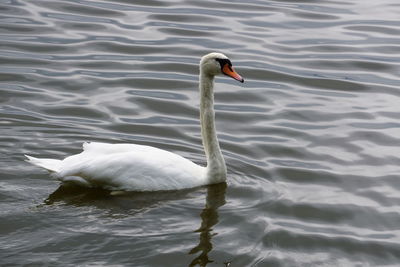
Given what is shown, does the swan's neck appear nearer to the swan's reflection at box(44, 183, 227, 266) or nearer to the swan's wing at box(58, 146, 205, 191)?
the swan's reflection at box(44, 183, 227, 266)

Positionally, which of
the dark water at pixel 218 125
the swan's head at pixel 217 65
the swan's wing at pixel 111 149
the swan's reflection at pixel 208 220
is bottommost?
the swan's reflection at pixel 208 220

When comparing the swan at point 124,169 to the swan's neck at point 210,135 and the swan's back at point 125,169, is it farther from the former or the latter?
the swan's neck at point 210,135

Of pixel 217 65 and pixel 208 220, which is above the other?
pixel 217 65

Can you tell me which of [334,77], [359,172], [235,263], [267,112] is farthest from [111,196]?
[334,77]

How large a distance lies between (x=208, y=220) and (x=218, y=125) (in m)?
3.07

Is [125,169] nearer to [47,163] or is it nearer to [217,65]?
[47,163]

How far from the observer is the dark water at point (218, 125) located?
8.14m

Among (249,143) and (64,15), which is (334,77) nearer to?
(249,143)

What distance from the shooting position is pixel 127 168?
29.8 ft

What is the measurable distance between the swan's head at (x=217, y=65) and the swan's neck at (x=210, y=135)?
0.10 meters

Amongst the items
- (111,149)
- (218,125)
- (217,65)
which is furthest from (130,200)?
(218,125)

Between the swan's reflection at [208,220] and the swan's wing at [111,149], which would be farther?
the swan's wing at [111,149]

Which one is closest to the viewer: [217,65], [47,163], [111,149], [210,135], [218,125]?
[47,163]

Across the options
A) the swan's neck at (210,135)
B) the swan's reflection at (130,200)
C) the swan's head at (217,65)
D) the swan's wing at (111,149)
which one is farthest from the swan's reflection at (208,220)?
the swan's head at (217,65)
